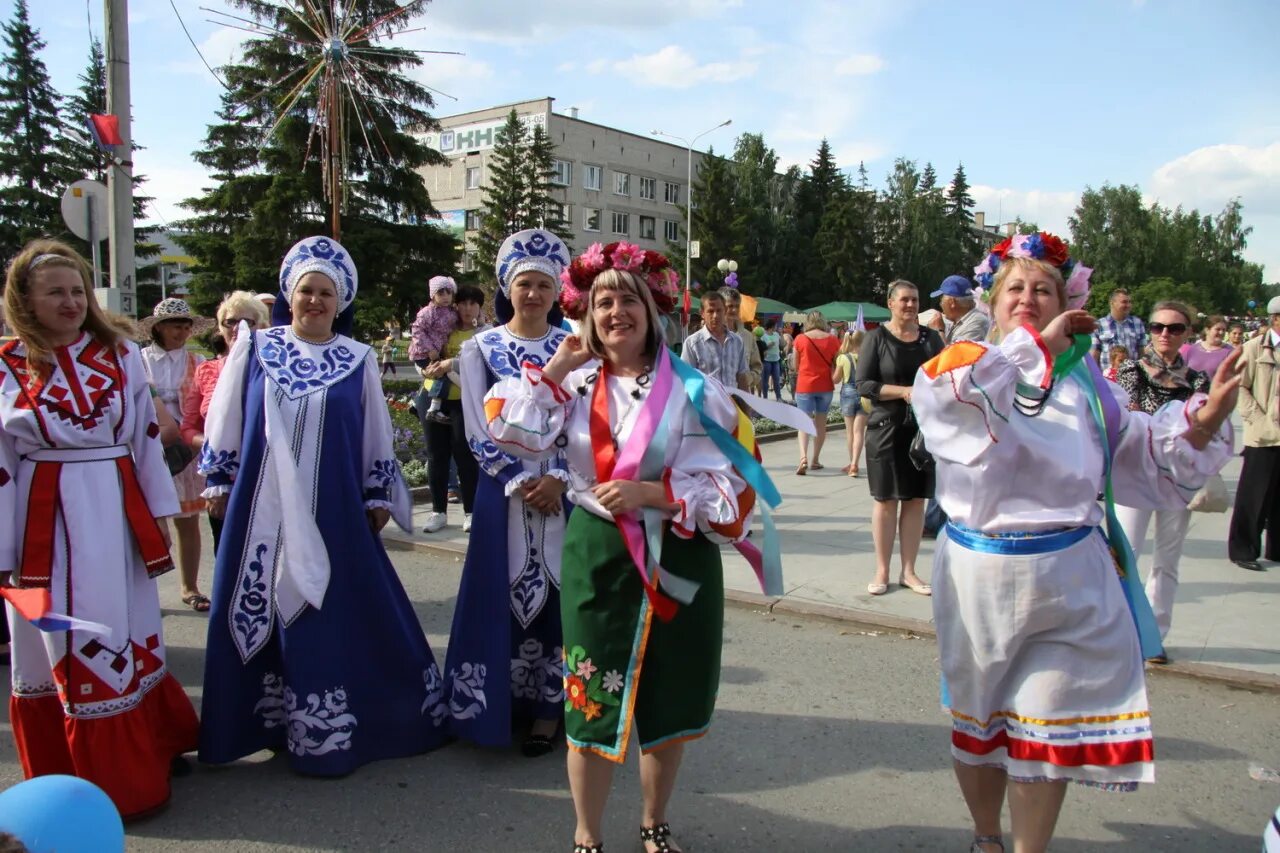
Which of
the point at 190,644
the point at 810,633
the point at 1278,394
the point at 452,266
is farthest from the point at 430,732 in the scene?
the point at 452,266

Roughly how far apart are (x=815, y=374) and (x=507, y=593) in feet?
27.1

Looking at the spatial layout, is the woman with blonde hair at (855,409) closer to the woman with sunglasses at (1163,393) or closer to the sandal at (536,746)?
the woman with sunglasses at (1163,393)

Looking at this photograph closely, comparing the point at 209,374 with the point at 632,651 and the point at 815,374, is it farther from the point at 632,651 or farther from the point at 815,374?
the point at 815,374

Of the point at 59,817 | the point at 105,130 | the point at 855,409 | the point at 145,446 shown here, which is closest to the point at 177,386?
the point at 145,446

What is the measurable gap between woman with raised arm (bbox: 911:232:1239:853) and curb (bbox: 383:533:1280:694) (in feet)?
5.24

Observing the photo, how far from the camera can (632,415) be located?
9.05 ft

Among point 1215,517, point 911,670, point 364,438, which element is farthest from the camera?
point 1215,517

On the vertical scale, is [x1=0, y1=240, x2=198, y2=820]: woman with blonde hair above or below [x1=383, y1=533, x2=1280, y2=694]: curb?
above

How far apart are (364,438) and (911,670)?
293 centimetres

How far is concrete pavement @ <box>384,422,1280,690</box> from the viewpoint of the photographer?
4.81 m

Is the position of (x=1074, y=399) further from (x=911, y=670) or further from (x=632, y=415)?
(x=911, y=670)

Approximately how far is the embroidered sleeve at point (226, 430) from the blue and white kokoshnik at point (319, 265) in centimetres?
37

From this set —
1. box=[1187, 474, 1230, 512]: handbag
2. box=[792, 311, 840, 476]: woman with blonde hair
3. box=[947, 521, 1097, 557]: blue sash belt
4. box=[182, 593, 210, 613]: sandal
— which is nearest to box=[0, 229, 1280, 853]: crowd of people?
box=[947, 521, 1097, 557]: blue sash belt

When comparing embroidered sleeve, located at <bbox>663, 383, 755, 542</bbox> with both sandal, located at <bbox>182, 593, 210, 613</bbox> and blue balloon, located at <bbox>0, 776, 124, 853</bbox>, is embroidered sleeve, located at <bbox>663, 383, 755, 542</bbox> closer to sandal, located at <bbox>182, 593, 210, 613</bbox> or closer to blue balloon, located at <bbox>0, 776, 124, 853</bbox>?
blue balloon, located at <bbox>0, 776, 124, 853</bbox>
